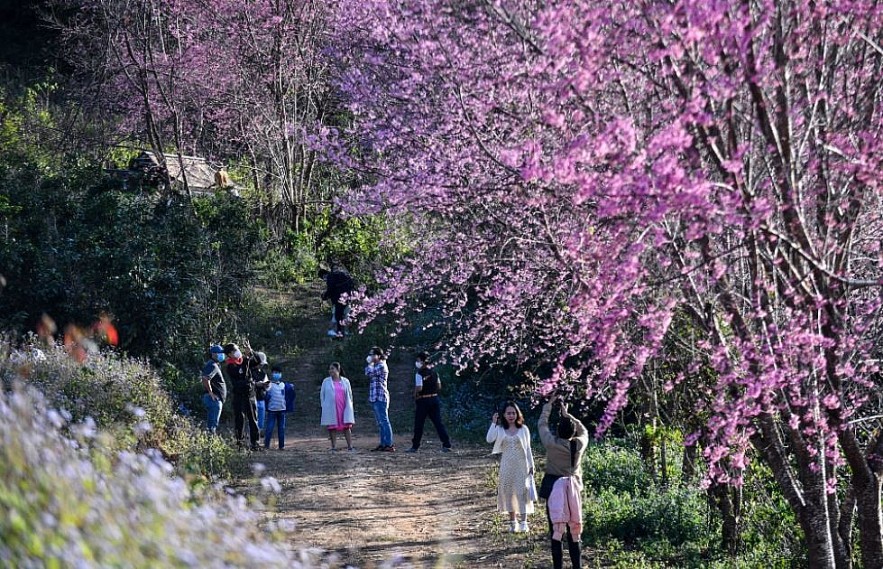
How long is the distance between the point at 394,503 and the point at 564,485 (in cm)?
362

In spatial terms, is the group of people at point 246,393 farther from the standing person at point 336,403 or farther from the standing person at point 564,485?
the standing person at point 564,485

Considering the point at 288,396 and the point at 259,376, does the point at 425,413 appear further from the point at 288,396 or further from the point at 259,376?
the point at 259,376

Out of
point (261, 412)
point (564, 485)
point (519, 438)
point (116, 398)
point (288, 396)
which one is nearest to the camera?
point (564, 485)

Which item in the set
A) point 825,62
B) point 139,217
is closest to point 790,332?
point 825,62

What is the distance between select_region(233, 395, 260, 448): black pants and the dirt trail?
1.22 feet

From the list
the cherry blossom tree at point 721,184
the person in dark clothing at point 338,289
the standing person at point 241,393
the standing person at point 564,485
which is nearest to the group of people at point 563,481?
the standing person at point 564,485

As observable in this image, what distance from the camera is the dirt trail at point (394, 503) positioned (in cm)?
1120

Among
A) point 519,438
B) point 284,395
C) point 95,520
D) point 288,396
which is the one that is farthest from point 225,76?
point 95,520

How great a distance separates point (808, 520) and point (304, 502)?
659 centimetres

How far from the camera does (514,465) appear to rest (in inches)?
476

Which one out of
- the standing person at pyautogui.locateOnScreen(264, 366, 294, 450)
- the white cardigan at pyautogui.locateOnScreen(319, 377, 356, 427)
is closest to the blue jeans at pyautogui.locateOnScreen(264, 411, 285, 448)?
the standing person at pyautogui.locateOnScreen(264, 366, 294, 450)

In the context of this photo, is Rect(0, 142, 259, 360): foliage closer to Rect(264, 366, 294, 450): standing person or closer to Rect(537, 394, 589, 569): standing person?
Rect(264, 366, 294, 450): standing person

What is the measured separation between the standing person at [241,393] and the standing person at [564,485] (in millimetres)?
6479

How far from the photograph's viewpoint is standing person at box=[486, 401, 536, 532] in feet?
39.5
